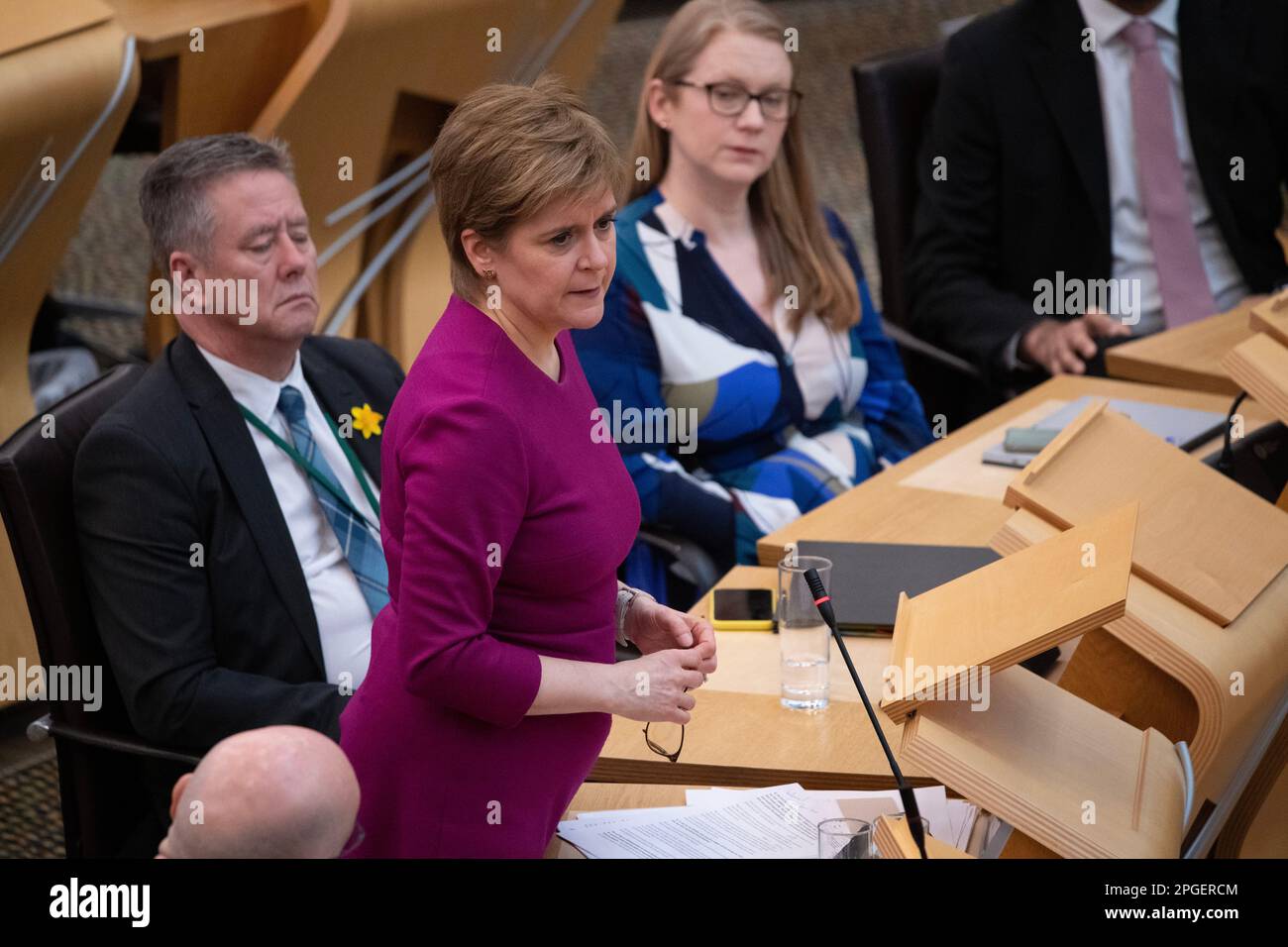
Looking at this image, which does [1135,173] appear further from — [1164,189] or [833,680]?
[833,680]

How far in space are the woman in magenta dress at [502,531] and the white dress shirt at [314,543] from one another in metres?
0.67

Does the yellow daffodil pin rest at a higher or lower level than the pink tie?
lower

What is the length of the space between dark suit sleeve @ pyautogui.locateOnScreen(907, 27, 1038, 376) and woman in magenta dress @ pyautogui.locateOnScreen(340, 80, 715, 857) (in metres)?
2.24

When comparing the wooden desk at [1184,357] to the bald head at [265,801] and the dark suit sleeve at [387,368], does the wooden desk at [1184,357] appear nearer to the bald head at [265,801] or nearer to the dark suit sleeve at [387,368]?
the dark suit sleeve at [387,368]

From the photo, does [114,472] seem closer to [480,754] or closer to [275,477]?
[275,477]

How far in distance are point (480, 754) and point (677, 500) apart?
134 centimetres

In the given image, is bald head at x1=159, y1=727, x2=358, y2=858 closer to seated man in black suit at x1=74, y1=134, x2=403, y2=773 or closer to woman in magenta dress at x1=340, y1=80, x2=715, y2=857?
woman in magenta dress at x1=340, y1=80, x2=715, y2=857

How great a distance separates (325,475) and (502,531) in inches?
37.0

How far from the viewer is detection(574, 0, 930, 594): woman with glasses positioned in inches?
109

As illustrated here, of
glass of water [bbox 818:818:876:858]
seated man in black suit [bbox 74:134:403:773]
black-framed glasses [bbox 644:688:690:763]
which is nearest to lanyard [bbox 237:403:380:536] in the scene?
seated man in black suit [bbox 74:134:403:773]

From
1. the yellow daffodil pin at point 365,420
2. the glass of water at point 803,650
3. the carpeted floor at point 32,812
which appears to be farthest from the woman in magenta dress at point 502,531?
the carpeted floor at point 32,812

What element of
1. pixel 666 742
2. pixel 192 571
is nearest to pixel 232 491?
pixel 192 571

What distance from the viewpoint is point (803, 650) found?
1.88 meters
